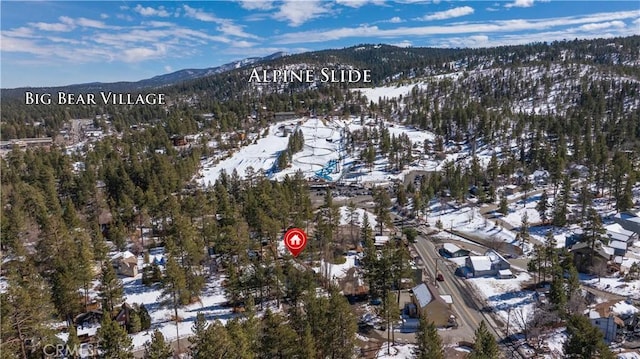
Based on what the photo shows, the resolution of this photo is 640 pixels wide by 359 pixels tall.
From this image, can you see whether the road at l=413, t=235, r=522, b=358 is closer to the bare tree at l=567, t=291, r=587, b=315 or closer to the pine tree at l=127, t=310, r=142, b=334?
the bare tree at l=567, t=291, r=587, b=315

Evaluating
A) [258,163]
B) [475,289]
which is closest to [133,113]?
[258,163]

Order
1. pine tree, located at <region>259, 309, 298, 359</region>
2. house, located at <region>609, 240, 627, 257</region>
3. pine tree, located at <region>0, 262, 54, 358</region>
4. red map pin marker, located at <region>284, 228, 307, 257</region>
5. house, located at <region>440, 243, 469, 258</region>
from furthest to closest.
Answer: house, located at <region>440, 243, 469, 258</region> < house, located at <region>609, 240, 627, 257</region> < red map pin marker, located at <region>284, 228, 307, 257</region> < pine tree, located at <region>259, 309, 298, 359</region> < pine tree, located at <region>0, 262, 54, 358</region>

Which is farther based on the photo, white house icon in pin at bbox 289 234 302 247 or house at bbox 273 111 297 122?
house at bbox 273 111 297 122

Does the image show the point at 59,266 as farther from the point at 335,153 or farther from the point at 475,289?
the point at 335,153

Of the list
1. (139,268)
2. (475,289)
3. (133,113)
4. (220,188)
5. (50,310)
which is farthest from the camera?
(133,113)

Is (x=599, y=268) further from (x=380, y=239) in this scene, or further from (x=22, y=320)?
(x=22, y=320)

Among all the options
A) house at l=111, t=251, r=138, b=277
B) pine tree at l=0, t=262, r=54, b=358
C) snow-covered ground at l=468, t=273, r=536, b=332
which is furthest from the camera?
house at l=111, t=251, r=138, b=277

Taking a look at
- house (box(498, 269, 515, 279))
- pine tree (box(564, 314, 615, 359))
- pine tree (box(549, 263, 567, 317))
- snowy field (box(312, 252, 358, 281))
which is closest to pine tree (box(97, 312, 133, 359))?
snowy field (box(312, 252, 358, 281))
